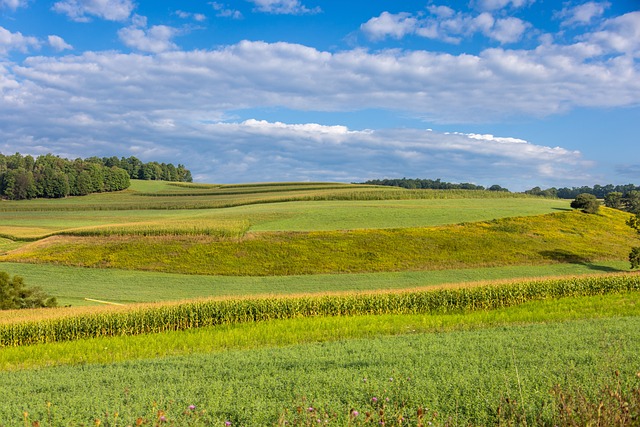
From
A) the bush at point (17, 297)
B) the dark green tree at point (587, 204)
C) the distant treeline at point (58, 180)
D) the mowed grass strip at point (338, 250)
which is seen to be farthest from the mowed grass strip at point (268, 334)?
the distant treeline at point (58, 180)

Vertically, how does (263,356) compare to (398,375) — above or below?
below

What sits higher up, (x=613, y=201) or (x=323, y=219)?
(x=613, y=201)

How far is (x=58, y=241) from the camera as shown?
172 ft

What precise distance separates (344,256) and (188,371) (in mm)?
36720

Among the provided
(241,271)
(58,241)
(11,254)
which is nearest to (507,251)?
(241,271)

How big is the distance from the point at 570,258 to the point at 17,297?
47923mm

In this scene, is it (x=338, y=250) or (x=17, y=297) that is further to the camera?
(x=338, y=250)

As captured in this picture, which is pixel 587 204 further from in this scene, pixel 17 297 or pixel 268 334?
pixel 17 297

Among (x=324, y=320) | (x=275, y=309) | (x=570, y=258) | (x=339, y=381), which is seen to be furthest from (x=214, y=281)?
(x=570, y=258)

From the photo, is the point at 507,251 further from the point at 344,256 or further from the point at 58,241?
the point at 58,241

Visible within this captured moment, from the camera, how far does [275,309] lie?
2303cm

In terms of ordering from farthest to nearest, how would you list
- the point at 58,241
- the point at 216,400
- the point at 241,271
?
the point at 58,241, the point at 241,271, the point at 216,400

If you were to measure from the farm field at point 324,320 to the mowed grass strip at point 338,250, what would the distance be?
25 cm

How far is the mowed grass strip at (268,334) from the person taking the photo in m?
15.4
